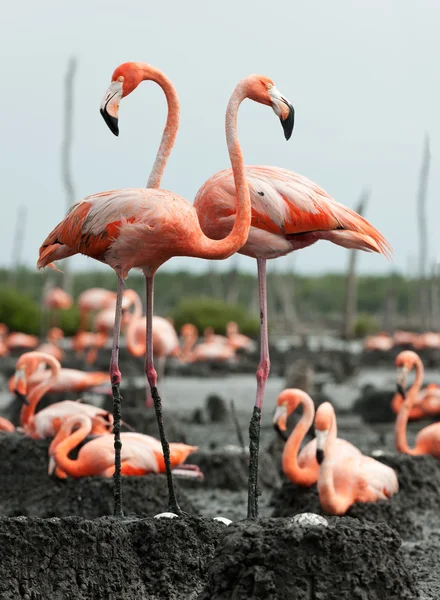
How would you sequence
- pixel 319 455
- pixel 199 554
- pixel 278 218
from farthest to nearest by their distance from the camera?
pixel 319 455
pixel 278 218
pixel 199 554

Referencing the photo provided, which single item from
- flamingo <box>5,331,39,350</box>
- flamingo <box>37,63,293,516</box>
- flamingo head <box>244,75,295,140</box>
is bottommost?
flamingo <box>5,331,39,350</box>

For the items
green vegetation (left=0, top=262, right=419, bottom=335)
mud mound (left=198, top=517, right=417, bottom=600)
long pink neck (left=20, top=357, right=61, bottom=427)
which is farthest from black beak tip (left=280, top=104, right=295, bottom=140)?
green vegetation (left=0, top=262, right=419, bottom=335)

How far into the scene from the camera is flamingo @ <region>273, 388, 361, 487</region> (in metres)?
6.68

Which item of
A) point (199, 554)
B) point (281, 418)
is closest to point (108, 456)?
point (281, 418)

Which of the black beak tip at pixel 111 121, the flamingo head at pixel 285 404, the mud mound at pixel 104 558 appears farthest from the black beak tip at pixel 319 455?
the black beak tip at pixel 111 121

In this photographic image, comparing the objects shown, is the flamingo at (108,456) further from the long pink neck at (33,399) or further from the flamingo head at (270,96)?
the flamingo head at (270,96)

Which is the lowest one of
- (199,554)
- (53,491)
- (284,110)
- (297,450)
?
(53,491)

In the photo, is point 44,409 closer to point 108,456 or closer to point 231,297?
point 108,456

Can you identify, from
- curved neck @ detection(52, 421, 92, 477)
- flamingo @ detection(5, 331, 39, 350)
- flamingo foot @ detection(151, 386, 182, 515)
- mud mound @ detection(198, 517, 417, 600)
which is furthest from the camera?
flamingo @ detection(5, 331, 39, 350)

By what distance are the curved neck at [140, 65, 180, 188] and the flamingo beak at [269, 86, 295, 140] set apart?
60 cm

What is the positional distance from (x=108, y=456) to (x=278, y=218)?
1.82 metres

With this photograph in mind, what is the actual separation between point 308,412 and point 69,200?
22.7 m

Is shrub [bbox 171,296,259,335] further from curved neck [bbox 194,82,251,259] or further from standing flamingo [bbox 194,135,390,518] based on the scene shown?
curved neck [bbox 194,82,251,259]

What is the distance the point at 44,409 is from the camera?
7.86 meters
